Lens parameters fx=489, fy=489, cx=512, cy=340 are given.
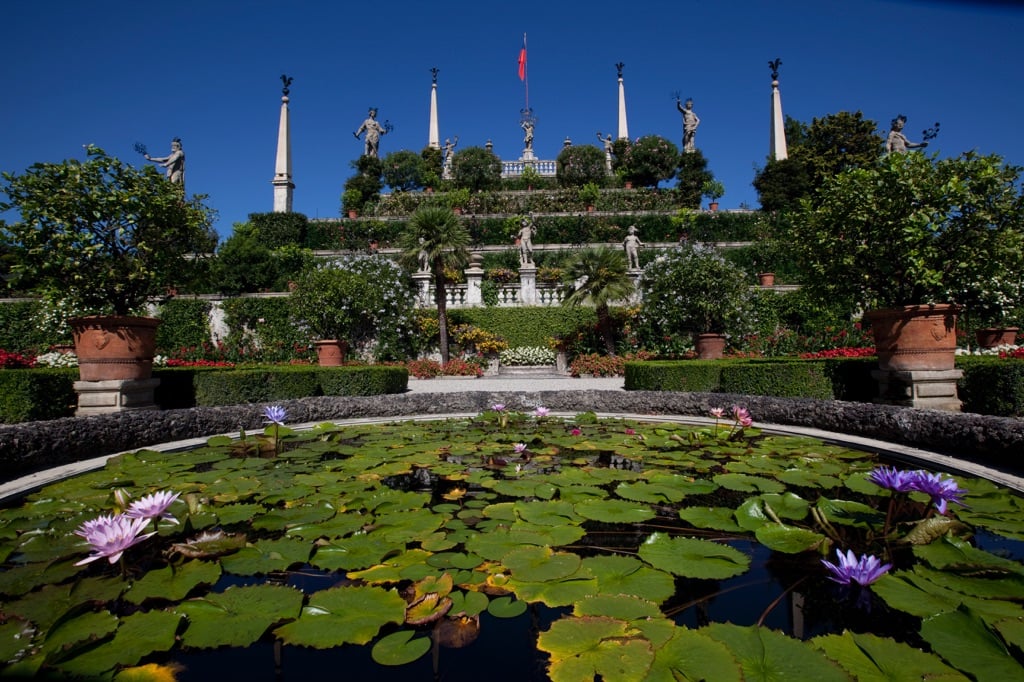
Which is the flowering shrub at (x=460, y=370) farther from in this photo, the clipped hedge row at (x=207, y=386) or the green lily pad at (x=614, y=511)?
the green lily pad at (x=614, y=511)

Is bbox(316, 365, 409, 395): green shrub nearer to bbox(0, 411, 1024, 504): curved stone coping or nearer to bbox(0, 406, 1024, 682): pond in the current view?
bbox(0, 411, 1024, 504): curved stone coping

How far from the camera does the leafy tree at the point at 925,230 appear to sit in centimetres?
599

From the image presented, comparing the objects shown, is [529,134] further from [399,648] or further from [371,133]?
Result: [399,648]

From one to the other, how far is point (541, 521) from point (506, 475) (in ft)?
3.75

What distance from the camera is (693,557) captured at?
6.94ft

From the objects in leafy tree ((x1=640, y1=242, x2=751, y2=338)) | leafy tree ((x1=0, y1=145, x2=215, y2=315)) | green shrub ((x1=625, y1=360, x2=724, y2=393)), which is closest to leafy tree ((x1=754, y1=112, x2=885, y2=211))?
leafy tree ((x1=640, y1=242, x2=751, y2=338))

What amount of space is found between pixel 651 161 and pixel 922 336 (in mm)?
29504

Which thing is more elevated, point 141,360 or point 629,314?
point 629,314

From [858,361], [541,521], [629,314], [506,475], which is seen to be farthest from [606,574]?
[629,314]

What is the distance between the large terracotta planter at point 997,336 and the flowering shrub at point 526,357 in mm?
10342

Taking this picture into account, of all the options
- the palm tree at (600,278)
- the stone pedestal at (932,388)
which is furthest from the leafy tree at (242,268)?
the stone pedestal at (932,388)

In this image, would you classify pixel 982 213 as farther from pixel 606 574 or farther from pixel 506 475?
pixel 606 574

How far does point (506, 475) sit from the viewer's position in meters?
3.72

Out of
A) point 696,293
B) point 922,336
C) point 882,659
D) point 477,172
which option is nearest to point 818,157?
point 477,172
